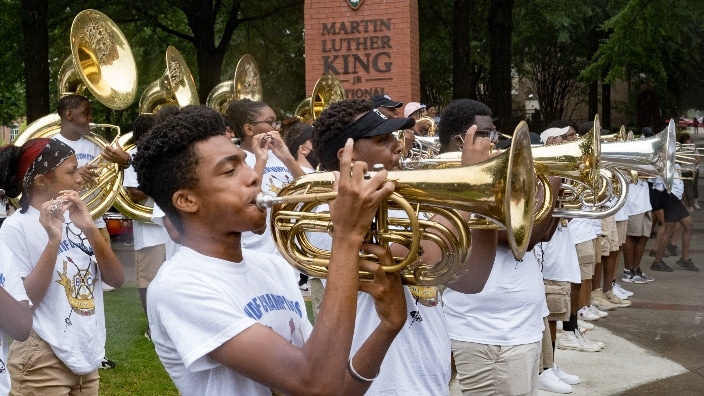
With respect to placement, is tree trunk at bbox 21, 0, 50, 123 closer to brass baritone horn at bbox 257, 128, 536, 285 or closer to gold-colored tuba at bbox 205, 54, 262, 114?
gold-colored tuba at bbox 205, 54, 262, 114

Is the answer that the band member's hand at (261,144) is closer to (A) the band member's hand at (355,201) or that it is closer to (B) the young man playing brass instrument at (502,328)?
(B) the young man playing brass instrument at (502,328)

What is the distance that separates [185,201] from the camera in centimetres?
234

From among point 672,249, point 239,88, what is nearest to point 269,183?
point 239,88

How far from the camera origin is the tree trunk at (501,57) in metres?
15.3

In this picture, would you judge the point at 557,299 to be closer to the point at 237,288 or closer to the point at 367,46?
the point at 237,288

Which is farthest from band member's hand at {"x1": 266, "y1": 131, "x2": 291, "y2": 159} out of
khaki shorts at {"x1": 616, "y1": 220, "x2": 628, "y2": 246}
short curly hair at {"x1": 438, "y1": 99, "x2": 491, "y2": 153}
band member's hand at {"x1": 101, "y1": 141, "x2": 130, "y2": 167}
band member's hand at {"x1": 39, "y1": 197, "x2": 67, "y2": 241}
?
khaki shorts at {"x1": 616, "y1": 220, "x2": 628, "y2": 246}

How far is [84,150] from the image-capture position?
6.58 m

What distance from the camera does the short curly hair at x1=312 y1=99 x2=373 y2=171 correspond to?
328 centimetres

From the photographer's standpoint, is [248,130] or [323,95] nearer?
[248,130]

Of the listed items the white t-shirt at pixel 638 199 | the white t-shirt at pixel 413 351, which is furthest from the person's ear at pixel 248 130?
the white t-shirt at pixel 638 199

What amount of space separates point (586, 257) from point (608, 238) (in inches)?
60.7

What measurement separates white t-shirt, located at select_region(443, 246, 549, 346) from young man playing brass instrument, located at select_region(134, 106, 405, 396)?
175cm

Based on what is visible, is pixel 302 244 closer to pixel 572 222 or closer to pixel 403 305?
pixel 403 305

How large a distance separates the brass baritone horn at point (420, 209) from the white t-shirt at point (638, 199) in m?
8.49
